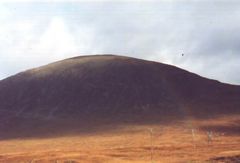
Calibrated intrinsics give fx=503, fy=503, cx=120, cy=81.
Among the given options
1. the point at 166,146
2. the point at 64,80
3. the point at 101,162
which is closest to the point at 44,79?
the point at 64,80

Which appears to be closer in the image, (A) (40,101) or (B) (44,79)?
(A) (40,101)

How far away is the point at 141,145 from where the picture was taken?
4325cm

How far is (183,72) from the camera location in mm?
77125

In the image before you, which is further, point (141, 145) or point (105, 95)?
point (105, 95)

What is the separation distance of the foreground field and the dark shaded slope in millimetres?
5408

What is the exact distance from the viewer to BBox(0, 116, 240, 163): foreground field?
33594 millimetres

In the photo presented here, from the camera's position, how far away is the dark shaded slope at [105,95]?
62.1m

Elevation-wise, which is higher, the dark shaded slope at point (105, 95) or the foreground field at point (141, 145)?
the dark shaded slope at point (105, 95)

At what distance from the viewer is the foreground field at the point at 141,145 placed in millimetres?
33594

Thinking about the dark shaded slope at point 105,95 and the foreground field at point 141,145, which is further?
the dark shaded slope at point 105,95

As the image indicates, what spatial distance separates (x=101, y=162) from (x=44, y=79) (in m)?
45.5

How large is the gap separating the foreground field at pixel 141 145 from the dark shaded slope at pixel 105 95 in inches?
213

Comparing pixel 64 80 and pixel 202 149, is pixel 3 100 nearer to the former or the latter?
pixel 64 80

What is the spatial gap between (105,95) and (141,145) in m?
26.7
